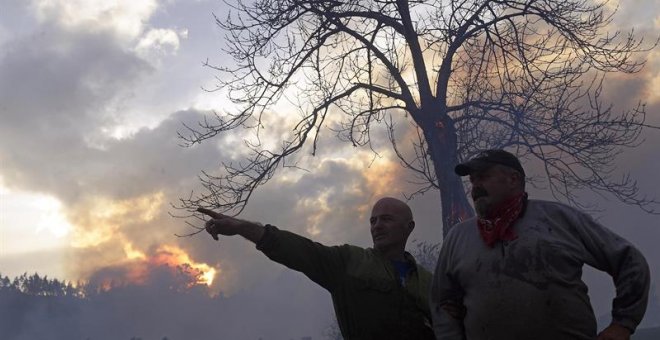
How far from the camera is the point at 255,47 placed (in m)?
9.49

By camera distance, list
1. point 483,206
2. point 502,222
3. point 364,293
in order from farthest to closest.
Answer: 1. point 364,293
2. point 483,206
3. point 502,222

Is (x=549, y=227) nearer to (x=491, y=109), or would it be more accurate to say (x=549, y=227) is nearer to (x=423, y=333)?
(x=423, y=333)

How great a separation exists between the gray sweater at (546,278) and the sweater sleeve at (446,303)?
6cm

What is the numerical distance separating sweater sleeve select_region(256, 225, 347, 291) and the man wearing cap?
0.66 meters

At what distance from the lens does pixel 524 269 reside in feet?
9.12

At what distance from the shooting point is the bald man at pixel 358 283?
3.27 metres

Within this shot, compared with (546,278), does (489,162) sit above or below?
above

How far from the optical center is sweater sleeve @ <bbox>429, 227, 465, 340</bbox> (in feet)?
10.0

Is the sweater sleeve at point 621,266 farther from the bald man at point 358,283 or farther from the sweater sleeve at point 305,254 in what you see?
the sweater sleeve at point 305,254

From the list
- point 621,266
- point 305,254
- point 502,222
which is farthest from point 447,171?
point 621,266

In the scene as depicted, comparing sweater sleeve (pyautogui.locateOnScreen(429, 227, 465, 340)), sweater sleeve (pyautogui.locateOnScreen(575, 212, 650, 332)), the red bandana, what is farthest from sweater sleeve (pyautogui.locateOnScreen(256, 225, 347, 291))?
sweater sleeve (pyautogui.locateOnScreen(575, 212, 650, 332))

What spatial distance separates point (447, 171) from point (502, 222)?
5.78 meters

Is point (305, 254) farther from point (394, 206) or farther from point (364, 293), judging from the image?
point (394, 206)

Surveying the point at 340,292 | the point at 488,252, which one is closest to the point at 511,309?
the point at 488,252
